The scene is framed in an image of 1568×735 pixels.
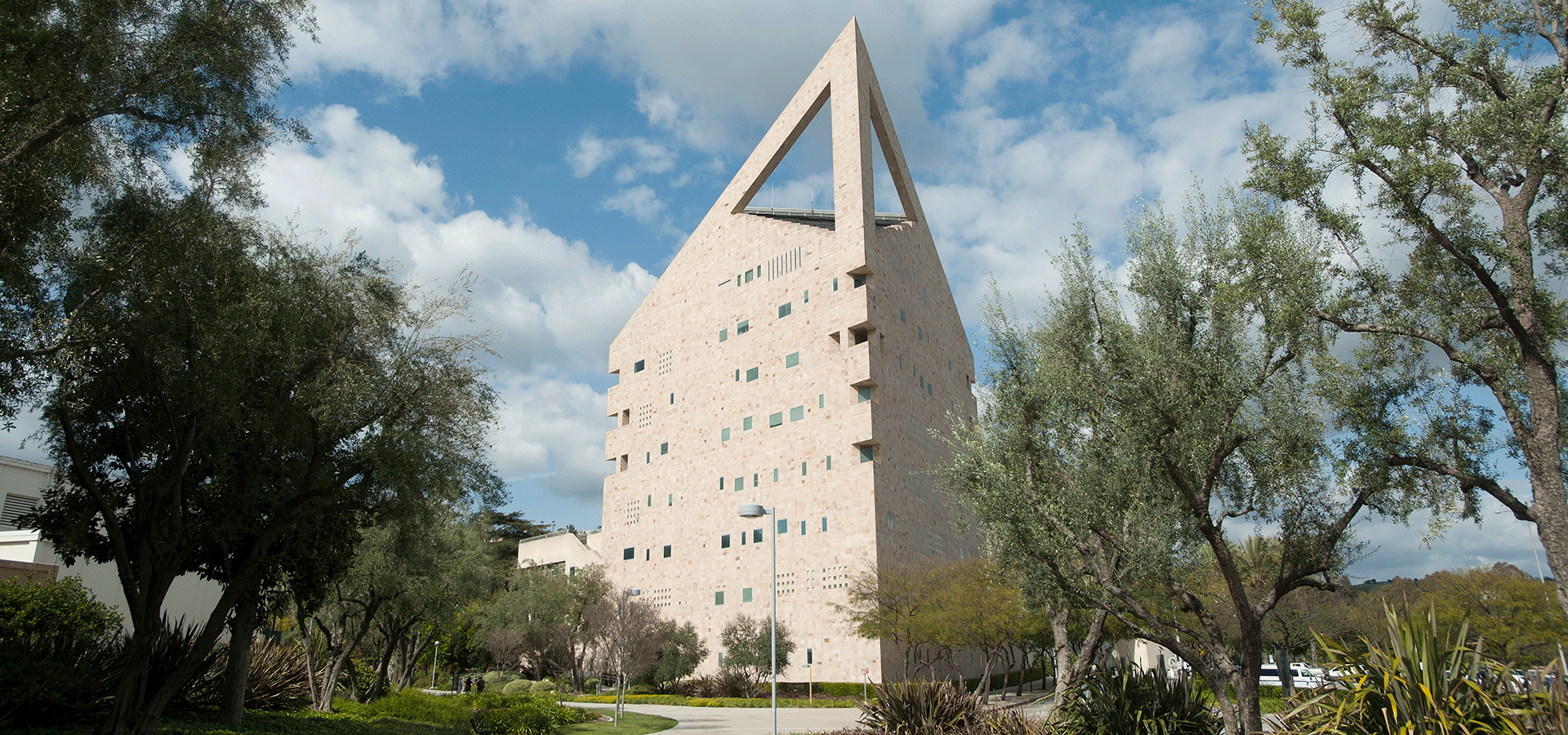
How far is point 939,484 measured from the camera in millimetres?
15445

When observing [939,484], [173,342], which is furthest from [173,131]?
[939,484]

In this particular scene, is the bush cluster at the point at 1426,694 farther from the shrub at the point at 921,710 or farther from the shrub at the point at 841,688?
the shrub at the point at 841,688

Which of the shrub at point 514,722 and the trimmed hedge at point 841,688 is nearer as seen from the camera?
the shrub at point 514,722

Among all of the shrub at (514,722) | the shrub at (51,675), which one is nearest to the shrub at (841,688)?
the shrub at (514,722)

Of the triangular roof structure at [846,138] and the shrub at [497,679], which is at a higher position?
the triangular roof structure at [846,138]

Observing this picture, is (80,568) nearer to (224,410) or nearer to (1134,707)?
(224,410)

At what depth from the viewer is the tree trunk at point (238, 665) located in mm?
16094

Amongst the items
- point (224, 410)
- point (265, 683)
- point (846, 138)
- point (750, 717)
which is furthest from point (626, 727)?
point (846, 138)

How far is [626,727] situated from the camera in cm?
2219

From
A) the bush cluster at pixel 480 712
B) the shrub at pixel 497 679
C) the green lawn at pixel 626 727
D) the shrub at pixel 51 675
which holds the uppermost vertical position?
the shrub at pixel 51 675

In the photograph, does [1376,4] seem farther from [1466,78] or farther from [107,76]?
[107,76]

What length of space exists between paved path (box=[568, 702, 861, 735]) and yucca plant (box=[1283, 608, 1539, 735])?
48.4ft

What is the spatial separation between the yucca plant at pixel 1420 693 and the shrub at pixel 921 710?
6.23 metres

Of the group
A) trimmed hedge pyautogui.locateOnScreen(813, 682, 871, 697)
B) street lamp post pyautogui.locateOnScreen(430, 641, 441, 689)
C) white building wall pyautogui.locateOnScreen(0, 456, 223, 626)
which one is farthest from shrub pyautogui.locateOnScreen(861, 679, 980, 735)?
street lamp post pyautogui.locateOnScreen(430, 641, 441, 689)
